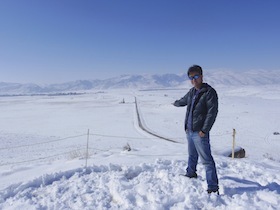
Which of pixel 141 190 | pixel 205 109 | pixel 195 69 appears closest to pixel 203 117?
pixel 205 109

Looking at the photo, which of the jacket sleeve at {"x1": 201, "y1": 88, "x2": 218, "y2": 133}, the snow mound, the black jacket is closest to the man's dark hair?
the black jacket

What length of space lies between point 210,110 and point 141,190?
77.4 inches

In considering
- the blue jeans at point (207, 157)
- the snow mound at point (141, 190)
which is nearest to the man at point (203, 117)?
the blue jeans at point (207, 157)

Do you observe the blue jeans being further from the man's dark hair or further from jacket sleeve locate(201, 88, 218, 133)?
the man's dark hair

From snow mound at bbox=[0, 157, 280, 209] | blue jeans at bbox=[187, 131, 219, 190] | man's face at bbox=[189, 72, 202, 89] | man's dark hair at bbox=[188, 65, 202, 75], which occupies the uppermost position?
man's dark hair at bbox=[188, 65, 202, 75]

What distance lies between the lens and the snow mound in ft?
14.3

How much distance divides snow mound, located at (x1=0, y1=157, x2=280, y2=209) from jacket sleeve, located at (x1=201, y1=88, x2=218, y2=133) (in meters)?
1.20

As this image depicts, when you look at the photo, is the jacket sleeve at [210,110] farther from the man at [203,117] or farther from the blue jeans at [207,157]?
the blue jeans at [207,157]

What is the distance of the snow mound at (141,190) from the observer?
435cm

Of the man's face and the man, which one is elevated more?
the man's face

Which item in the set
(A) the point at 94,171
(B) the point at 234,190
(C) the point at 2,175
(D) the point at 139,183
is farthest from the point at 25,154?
(B) the point at 234,190

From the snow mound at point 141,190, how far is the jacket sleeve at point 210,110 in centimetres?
120

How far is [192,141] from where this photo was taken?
16.7 ft

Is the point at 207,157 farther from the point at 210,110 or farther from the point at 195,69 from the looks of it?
the point at 195,69
